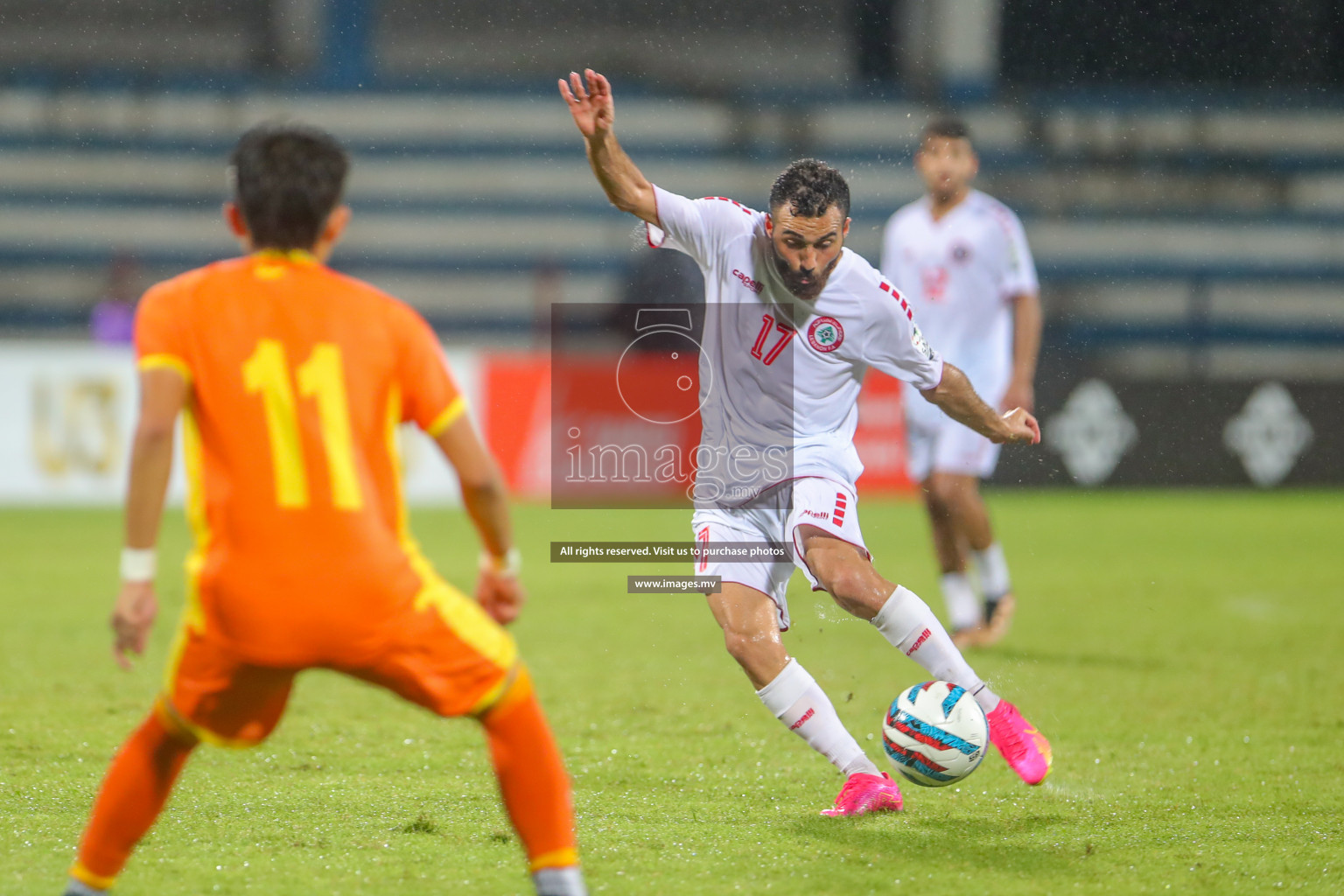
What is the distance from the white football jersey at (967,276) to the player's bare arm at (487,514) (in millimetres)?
4558

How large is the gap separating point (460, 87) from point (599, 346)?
5357mm

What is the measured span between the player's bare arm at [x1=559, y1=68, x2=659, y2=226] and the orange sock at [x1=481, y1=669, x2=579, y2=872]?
1849 mm

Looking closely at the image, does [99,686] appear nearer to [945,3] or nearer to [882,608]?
[882,608]

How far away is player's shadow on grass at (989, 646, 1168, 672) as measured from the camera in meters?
6.66

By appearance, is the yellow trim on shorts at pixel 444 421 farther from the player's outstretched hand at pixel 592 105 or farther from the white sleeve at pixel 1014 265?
the white sleeve at pixel 1014 265

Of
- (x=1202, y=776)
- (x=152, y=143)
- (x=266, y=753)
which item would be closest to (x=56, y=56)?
(x=152, y=143)

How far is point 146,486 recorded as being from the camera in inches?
107

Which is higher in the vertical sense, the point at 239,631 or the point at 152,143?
the point at 152,143

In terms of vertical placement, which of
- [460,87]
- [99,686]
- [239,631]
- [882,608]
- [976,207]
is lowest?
[99,686]

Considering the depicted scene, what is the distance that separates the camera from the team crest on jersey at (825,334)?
171 inches

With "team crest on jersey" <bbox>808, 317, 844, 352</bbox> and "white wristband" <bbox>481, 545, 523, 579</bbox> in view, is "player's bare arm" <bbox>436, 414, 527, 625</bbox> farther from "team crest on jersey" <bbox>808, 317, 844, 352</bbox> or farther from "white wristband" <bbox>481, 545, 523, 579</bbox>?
"team crest on jersey" <bbox>808, 317, 844, 352</bbox>

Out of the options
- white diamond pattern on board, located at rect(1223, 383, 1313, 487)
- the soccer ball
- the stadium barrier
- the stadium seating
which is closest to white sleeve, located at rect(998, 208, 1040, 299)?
the soccer ball

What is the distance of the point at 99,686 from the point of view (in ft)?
19.6

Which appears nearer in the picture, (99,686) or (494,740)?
(494,740)
